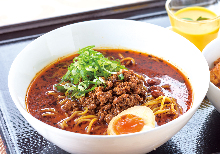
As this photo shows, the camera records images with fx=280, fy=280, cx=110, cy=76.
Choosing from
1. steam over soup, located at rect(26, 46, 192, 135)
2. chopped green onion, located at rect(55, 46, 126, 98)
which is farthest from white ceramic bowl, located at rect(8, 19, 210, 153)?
chopped green onion, located at rect(55, 46, 126, 98)

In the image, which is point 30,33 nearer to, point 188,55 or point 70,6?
point 70,6

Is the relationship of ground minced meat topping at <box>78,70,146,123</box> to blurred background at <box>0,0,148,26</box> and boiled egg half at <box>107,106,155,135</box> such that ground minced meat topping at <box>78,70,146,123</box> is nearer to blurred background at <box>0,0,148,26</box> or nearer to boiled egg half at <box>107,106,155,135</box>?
boiled egg half at <box>107,106,155,135</box>

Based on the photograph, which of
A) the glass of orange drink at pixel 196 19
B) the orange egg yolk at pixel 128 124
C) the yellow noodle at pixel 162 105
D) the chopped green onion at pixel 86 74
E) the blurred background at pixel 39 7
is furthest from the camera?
the blurred background at pixel 39 7

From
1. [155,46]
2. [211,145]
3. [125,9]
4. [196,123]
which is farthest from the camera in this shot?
[125,9]

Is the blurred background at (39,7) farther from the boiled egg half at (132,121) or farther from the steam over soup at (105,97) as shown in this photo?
the boiled egg half at (132,121)

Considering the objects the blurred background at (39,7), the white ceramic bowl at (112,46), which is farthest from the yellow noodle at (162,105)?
the blurred background at (39,7)

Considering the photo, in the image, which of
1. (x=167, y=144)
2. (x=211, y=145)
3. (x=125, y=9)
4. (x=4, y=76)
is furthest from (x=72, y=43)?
(x=211, y=145)

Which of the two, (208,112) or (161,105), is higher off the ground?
(161,105)
